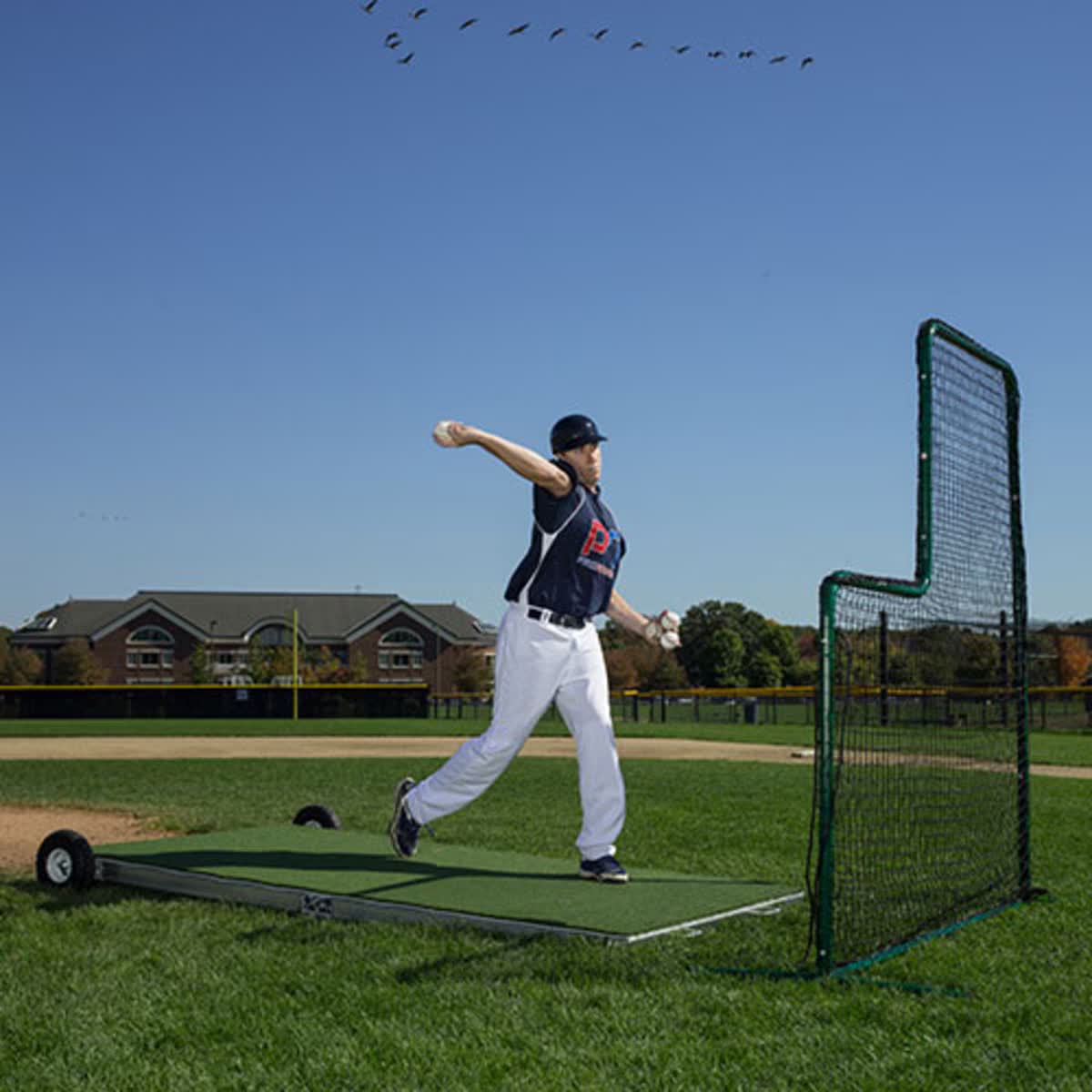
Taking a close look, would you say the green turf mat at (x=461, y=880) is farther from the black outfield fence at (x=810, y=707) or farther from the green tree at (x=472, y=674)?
the green tree at (x=472, y=674)

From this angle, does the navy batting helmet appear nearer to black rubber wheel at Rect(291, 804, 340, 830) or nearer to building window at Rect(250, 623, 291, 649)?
black rubber wheel at Rect(291, 804, 340, 830)

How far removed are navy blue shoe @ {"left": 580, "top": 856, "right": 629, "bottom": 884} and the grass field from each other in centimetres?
93

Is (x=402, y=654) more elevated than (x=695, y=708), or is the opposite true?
(x=402, y=654)

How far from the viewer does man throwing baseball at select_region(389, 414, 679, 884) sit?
704cm

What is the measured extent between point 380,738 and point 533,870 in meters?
23.7

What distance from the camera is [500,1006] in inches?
197

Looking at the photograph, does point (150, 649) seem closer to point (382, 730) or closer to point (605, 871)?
point (382, 730)

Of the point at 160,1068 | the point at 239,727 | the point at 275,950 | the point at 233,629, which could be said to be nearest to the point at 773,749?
the point at 239,727

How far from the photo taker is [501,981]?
5371 millimetres

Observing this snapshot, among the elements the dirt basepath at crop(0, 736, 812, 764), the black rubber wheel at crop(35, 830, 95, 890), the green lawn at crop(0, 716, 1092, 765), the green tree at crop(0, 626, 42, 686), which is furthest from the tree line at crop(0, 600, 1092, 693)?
the black rubber wheel at crop(35, 830, 95, 890)

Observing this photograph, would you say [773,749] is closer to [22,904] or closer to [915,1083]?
[22,904]

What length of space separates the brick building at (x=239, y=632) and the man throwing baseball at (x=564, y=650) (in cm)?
7420

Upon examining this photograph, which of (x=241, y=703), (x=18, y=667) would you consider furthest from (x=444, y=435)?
(x=18, y=667)

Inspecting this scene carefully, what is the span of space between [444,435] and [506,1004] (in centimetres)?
262
